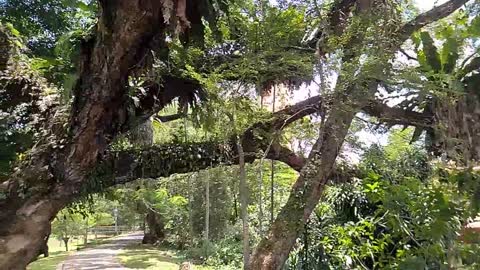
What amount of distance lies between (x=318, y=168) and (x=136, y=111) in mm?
2647

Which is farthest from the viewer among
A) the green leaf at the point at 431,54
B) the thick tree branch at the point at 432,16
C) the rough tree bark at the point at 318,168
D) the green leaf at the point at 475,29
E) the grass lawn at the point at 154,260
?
the grass lawn at the point at 154,260

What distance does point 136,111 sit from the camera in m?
6.43

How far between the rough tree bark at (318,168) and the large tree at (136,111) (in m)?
0.01

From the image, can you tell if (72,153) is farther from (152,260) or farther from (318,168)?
(152,260)

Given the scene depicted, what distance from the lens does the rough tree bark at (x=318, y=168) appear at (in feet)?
17.7

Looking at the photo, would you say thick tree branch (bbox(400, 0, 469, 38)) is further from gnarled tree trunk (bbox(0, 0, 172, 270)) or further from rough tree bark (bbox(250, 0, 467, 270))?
gnarled tree trunk (bbox(0, 0, 172, 270))

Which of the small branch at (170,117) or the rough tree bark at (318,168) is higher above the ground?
the small branch at (170,117)

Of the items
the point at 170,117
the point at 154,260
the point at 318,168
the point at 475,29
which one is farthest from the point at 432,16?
the point at 154,260

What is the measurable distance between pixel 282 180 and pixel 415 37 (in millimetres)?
6329

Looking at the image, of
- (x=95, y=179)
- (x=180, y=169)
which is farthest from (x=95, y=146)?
(x=180, y=169)

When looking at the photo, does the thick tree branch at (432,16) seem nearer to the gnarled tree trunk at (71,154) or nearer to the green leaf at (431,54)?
the green leaf at (431,54)

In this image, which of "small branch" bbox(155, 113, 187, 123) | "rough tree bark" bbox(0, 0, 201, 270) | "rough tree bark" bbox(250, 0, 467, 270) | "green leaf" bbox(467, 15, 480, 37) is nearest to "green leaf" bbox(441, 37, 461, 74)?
"green leaf" bbox(467, 15, 480, 37)

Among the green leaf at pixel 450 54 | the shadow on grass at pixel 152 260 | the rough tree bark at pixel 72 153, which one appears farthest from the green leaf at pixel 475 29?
the shadow on grass at pixel 152 260

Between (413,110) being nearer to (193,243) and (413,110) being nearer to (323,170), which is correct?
(323,170)
